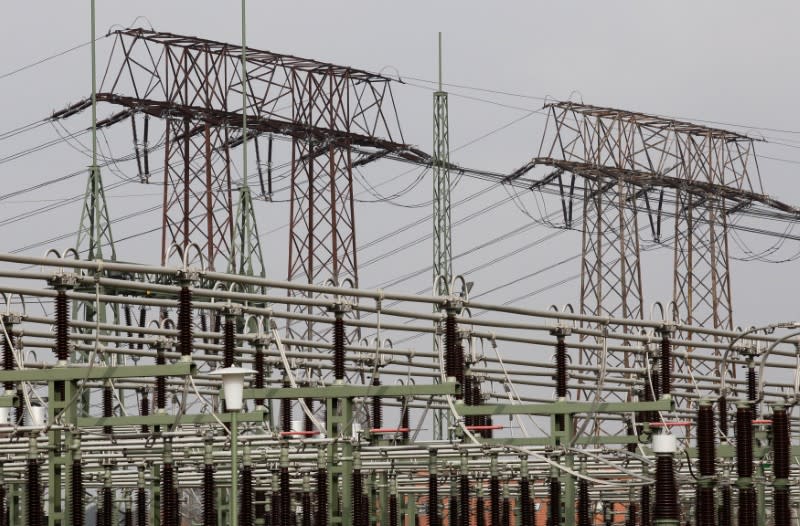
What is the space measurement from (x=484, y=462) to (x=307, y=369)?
421cm

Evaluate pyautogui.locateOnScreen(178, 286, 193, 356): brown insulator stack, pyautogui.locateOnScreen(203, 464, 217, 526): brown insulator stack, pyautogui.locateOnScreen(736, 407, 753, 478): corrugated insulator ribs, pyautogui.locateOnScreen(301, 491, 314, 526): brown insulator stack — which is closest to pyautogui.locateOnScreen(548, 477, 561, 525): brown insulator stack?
pyautogui.locateOnScreen(301, 491, 314, 526): brown insulator stack

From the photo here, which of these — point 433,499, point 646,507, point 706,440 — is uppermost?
point 706,440

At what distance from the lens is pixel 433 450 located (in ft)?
82.4

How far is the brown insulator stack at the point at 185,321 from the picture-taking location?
18.8 m

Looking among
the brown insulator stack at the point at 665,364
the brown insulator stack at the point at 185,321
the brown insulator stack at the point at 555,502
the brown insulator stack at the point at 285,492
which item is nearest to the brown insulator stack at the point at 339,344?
the brown insulator stack at the point at 285,492

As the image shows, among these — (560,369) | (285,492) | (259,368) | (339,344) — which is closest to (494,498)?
(560,369)

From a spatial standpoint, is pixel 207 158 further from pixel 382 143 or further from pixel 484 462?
pixel 484 462

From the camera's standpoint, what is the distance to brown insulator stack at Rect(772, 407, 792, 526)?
67.4 feet

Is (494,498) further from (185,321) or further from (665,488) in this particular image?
(665,488)

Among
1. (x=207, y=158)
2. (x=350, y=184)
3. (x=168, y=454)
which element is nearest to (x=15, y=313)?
(x=168, y=454)

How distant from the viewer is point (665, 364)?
79.2 feet

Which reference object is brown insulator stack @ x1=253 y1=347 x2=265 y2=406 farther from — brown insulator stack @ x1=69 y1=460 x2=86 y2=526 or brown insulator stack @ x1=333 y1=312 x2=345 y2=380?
brown insulator stack @ x1=69 y1=460 x2=86 y2=526

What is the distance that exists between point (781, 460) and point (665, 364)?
378cm

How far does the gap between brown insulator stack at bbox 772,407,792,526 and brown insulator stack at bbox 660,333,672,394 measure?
307 cm
